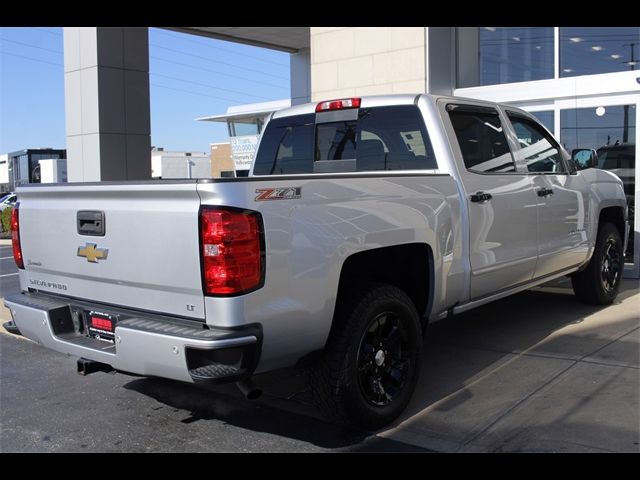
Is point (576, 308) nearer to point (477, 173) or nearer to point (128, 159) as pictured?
point (477, 173)

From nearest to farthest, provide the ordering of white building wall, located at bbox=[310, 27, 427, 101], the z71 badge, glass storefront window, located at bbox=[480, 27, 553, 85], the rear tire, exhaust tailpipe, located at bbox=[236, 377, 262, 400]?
1. the z71 badge
2. exhaust tailpipe, located at bbox=[236, 377, 262, 400]
3. the rear tire
4. glass storefront window, located at bbox=[480, 27, 553, 85]
5. white building wall, located at bbox=[310, 27, 427, 101]

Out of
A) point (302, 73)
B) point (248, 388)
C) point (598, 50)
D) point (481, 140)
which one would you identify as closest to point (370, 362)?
point (248, 388)

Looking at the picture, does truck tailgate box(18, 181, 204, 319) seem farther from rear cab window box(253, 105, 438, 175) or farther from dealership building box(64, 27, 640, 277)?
dealership building box(64, 27, 640, 277)

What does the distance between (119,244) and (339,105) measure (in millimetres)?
2426

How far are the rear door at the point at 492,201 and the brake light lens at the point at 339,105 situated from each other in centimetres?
77

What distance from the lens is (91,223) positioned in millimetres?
3820

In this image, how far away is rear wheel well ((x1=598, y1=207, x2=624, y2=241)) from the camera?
702cm

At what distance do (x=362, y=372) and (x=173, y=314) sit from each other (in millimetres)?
1219

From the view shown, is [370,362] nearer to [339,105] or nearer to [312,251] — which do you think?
[312,251]

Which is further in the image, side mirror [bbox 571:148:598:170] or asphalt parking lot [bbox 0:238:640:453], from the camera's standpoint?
side mirror [bbox 571:148:598:170]

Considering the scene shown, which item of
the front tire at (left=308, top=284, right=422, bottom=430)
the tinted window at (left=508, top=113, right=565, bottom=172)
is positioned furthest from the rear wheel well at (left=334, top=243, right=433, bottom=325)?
the tinted window at (left=508, top=113, right=565, bottom=172)

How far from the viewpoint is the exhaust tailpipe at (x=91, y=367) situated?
405cm

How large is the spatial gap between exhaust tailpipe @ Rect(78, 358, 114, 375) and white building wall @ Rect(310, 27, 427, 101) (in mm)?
7287

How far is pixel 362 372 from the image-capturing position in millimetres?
3984
